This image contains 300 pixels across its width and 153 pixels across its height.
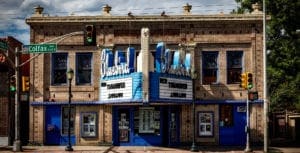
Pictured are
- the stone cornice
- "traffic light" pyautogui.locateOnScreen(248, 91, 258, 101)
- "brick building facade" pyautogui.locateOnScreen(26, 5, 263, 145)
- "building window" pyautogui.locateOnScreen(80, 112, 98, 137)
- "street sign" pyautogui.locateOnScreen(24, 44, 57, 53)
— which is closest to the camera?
"street sign" pyautogui.locateOnScreen(24, 44, 57, 53)

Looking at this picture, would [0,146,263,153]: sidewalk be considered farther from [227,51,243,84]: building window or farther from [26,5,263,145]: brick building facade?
[227,51,243,84]: building window

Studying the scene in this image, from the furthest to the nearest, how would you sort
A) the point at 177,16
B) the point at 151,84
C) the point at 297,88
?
the point at 297,88
the point at 177,16
the point at 151,84

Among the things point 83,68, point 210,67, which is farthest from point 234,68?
point 83,68

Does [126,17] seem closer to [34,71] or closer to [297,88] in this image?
[34,71]

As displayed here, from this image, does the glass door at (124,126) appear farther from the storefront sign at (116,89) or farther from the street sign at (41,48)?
the street sign at (41,48)

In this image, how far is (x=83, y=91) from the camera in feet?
110

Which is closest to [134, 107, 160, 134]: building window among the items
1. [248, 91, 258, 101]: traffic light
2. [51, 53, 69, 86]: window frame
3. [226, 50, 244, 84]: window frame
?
[226, 50, 244, 84]: window frame

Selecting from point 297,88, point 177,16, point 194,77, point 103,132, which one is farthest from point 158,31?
point 297,88

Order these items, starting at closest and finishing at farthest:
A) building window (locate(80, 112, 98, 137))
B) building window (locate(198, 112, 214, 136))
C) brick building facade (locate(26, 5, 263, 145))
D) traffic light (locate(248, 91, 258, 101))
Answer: traffic light (locate(248, 91, 258, 101))
brick building facade (locate(26, 5, 263, 145))
building window (locate(198, 112, 214, 136))
building window (locate(80, 112, 98, 137))

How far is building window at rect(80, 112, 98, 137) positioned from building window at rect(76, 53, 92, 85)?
83.1 inches

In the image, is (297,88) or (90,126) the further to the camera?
(297,88)

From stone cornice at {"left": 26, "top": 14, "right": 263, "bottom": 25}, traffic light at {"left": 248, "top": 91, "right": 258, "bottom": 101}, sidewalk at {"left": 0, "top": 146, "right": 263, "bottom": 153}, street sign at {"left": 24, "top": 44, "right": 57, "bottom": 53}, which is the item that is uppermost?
stone cornice at {"left": 26, "top": 14, "right": 263, "bottom": 25}

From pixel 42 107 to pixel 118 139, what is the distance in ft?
17.7

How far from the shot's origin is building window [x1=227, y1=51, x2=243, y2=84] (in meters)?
33.4
